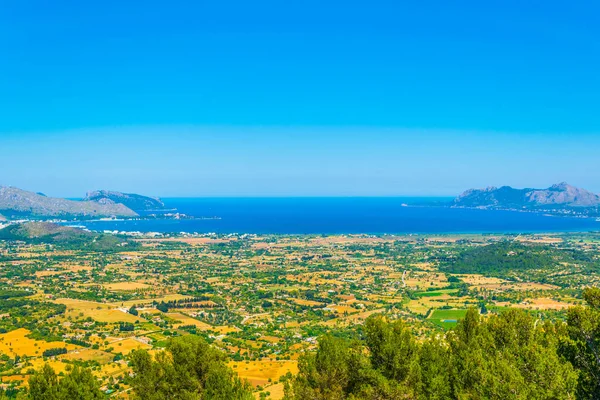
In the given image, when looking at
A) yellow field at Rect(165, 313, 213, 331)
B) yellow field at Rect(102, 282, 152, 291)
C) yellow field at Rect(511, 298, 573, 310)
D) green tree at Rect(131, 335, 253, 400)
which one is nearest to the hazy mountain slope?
yellow field at Rect(102, 282, 152, 291)

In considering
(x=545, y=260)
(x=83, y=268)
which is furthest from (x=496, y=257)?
(x=83, y=268)

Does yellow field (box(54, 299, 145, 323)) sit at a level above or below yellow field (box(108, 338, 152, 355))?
below

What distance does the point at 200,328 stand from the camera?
56.7 m

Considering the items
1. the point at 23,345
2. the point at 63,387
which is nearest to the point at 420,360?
the point at 63,387

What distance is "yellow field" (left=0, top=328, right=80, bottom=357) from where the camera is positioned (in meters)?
45.7

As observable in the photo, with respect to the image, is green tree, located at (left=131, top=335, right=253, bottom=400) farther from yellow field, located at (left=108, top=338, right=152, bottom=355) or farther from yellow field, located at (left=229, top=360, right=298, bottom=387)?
yellow field, located at (left=108, top=338, right=152, bottom=355)

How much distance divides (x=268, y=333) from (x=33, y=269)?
6121 cm

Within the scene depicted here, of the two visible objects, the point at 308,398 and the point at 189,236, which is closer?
the point at 308,398

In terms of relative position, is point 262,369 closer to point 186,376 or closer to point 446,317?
point 186,376

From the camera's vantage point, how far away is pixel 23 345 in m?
48.0

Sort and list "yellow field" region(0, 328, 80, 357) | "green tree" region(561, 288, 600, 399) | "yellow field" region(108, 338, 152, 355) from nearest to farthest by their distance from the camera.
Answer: "green tree" region(561, 288, 600, 399) → "yellow field" region(0, 328, 80, 357) → "yellow field" region(108, 338, 152, 355)

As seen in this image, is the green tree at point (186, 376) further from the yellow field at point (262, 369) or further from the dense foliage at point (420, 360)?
the yellow field at point (262, 369)

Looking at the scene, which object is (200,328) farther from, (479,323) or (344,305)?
(479,323)

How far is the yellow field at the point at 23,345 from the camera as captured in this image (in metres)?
45.7
